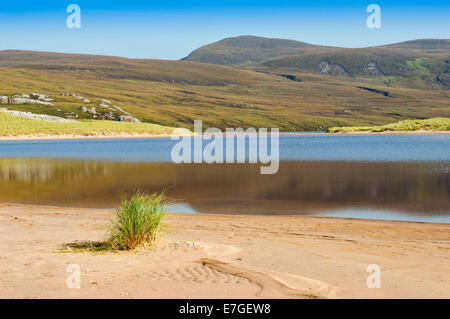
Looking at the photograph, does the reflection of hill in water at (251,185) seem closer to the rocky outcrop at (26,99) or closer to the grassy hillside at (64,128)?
the grassy hillside at (64,128)

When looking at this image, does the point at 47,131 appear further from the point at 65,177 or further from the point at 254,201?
the point at 254,201

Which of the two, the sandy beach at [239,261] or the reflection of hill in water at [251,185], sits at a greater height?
the sandy beach at [239,261]

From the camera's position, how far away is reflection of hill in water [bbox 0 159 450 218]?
59.0ft

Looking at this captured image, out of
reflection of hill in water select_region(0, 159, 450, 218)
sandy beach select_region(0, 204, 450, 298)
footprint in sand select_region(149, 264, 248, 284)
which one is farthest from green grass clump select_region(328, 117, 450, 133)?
footprint in sand select_region(149, 264, 248, 284)

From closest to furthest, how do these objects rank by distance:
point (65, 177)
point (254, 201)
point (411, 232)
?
point (411, 232) → point (254, 201) → point (65, 177)

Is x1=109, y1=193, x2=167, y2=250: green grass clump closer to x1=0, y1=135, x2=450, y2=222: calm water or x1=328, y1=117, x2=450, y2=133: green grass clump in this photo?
x1=0, y1=135, x2=450, y2=222: calm water

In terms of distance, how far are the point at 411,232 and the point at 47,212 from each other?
10.7m

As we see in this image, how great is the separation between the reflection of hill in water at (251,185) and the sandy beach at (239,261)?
379 cm

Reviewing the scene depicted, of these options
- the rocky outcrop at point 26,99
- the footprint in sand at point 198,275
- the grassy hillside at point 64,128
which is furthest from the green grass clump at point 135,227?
the rocky outcrop at point 26,99

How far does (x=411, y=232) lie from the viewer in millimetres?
12617

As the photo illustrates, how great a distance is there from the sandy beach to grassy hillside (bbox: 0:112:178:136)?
85400 mm

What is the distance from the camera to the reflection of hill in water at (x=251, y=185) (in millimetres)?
17984

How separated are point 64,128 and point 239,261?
3788 inches
